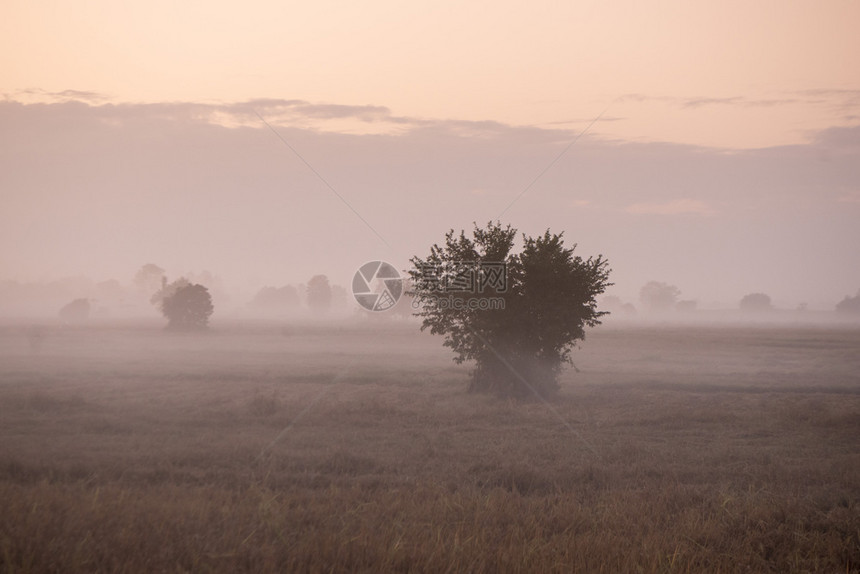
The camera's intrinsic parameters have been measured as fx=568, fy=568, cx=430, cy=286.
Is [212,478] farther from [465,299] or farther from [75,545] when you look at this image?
[465,299]

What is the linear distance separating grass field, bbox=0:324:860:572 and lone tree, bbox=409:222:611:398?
6.20 ft

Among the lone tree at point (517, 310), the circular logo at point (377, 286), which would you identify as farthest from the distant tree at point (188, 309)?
the lone tree at point (517, 310)

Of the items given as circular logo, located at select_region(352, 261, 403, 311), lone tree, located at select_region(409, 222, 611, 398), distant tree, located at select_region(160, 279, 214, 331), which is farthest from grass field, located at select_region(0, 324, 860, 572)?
circular logo, located at select_region(352, 261, 403, 311)

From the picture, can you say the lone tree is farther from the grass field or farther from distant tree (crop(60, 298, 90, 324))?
distant tree (crop(60, 298, 90, 324))

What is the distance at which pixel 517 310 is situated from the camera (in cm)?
2547

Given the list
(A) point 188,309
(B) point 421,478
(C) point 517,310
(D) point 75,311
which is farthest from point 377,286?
(B) point 421,478

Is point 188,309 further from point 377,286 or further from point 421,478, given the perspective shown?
point 421,478

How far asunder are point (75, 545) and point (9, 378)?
2967 centimetres

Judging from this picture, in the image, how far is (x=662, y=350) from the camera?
192ft

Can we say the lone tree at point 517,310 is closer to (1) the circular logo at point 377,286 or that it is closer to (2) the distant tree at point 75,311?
(1) the circular logo at point 377,286

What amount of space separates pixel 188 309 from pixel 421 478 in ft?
250

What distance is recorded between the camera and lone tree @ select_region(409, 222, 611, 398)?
25344mm

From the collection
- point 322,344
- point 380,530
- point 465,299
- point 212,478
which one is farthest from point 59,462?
point 322,344

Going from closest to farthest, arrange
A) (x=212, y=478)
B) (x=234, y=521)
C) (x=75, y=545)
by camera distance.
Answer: (x=75, y=545) → (x=234, y=521) → (x=212, y=478)
